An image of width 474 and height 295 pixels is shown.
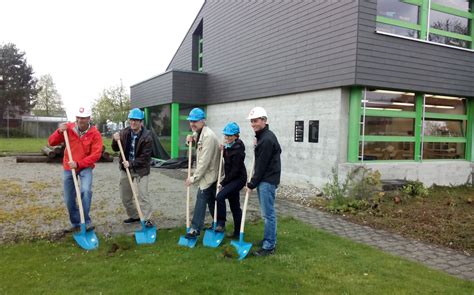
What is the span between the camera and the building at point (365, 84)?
373 inches

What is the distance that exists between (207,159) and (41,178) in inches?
328

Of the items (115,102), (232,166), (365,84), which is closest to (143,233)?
(232,166)

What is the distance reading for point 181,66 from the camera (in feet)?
68.6

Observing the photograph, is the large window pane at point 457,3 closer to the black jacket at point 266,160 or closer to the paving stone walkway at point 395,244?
the paving stone walkway at point 395,244

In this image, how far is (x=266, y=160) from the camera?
199 inches

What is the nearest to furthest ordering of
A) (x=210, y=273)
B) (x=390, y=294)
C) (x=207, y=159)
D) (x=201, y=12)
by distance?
(x=390, y=294)
(x=210, y=273)
(x=207, y=159)
(x=201, y=12)

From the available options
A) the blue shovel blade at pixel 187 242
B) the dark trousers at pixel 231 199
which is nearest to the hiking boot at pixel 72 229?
the blue shovel blade at pixel 187 242

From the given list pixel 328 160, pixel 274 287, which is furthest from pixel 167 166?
pixel 274 287

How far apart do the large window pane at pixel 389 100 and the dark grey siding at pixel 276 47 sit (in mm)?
1008

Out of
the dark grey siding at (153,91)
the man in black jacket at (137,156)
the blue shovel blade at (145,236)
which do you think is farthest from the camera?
the dark grey siding at (153,91)

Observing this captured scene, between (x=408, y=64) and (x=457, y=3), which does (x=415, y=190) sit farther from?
(x=457, y=3)

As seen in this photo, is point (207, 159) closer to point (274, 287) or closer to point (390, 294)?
point (274, 287)

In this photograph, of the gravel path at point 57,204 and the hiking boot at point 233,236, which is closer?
the hiking boot at point 233,236

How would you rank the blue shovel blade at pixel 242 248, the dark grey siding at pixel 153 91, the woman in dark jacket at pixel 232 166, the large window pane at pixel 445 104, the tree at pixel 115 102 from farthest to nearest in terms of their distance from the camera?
the tree at pixel 115 102
the dark grey siding at pixel 153 91
the large window pane at pixel 445 104
the woman in dark jacket at pixel 232 166
the blue shovel blade at pixel 242 248
